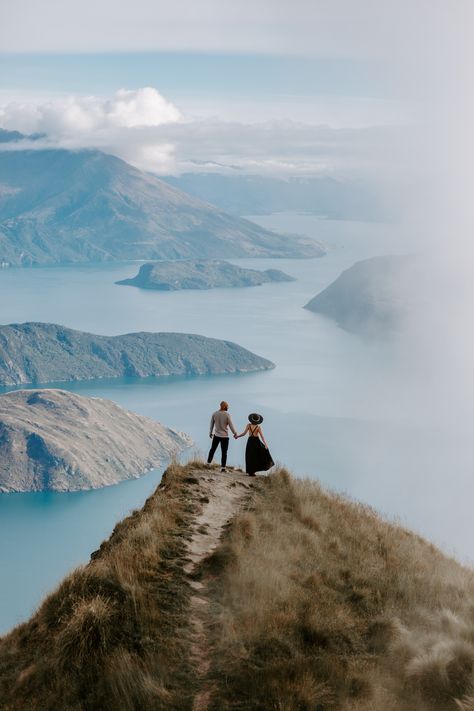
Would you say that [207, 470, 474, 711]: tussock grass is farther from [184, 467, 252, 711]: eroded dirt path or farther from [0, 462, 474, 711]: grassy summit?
[184, 467, 252, 711]: eroded dirt path

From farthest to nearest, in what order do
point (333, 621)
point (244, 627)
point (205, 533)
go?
point (205, 533)
point (333, 621)
point (244, 627)

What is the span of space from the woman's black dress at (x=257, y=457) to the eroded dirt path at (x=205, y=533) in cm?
34

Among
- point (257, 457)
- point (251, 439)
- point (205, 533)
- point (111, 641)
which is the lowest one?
point (111, 641)

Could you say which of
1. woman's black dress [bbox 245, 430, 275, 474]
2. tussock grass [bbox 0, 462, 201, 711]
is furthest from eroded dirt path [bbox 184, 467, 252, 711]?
woman's black dress [bbox 245, 430, 275, 474]

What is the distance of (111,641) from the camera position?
11508 millimetres

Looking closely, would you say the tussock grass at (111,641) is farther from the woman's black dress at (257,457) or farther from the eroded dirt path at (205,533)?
the woman's black dress at (257,457)

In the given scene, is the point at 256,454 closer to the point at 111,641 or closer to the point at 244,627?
the point at 244,627

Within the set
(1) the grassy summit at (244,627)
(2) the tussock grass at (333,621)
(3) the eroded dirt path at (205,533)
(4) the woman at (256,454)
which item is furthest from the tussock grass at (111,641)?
(4) the woman at (256,454)

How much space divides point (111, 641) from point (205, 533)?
441cm

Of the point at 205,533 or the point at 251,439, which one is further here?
the point at 251,439

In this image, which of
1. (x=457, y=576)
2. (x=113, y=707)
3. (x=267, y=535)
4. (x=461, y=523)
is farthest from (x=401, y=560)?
(x=461, y=523)

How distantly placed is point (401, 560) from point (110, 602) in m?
6.40

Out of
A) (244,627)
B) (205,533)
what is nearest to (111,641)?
(244,627)

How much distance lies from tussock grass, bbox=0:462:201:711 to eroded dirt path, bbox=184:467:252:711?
0.55ft
